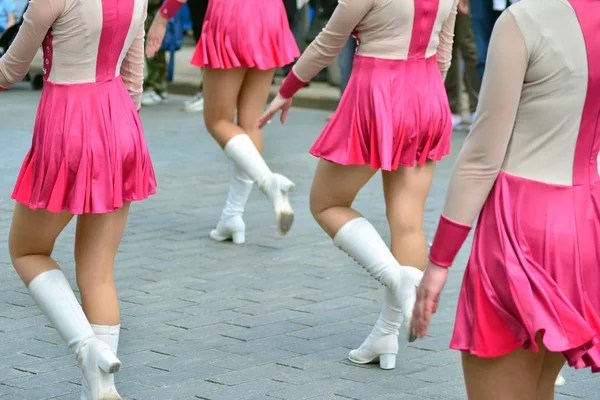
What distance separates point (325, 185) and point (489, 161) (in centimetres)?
186

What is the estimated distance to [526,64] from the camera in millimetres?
2777

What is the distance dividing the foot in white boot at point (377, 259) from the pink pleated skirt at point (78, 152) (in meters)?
1.02

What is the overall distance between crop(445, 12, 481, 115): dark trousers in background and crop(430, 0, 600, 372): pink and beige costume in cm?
809

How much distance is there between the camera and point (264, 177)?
634cm

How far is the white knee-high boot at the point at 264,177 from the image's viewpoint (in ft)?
19.7

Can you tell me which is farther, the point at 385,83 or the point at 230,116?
the point at 230,116

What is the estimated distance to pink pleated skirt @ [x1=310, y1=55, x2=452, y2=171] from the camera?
456 cm

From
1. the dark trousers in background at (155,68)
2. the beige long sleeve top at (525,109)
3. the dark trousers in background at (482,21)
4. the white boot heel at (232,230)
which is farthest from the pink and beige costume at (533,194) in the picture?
the dark trousers in background at (155,68)

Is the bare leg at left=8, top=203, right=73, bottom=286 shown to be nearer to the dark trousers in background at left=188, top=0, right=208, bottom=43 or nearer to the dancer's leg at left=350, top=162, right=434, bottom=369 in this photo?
the dancer's leg at left=350, top=162, right=434, bottom=369

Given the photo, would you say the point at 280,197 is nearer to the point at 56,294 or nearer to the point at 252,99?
the point at 252,99

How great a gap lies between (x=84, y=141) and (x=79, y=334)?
0.64 metres

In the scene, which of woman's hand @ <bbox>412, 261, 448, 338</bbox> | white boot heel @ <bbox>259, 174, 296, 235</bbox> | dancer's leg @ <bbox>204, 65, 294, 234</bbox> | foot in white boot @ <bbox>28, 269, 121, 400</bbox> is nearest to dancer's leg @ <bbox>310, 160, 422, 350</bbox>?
foot in white boot @ <bbox>28, 269, 121, 400</bbox>

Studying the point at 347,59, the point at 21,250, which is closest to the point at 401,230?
the point at 21,250

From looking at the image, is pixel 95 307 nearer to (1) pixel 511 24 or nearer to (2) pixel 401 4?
(2) pixel 401 4
